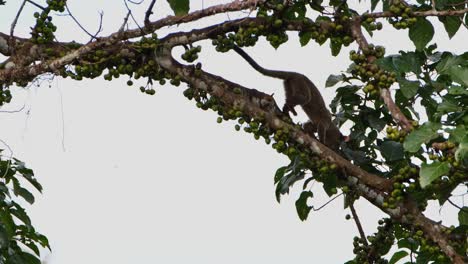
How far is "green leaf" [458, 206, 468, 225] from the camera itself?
12.3ft

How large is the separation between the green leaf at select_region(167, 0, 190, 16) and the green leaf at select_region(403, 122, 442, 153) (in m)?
1.35

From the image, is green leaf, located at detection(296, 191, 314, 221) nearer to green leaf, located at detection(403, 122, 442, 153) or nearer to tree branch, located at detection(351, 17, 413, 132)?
tree branch, located at detection(351, 17, 413, 132)

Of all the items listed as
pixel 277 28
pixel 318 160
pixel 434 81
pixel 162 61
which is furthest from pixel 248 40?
pixel 434 81

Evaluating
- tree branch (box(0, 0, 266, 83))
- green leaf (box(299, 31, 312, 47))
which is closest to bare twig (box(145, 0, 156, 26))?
tree branch (box(0, 0, 266, 83))

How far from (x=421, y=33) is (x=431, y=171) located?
1.11 metres

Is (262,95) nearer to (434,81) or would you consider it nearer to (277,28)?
(277,28)

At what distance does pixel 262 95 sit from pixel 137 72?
2.08 ft

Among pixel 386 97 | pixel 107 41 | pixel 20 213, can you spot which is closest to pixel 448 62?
pixel 386 97

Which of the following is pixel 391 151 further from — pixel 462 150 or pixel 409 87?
pixel 462 150

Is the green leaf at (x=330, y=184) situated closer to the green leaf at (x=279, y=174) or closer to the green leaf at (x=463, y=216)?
the green leaf at (x=279, y=174)

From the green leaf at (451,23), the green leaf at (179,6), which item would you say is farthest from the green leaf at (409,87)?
the green leaf at (179,6)

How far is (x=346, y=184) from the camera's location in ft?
13.0

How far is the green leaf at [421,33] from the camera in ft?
13.0

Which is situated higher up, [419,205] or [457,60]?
[457,60]
